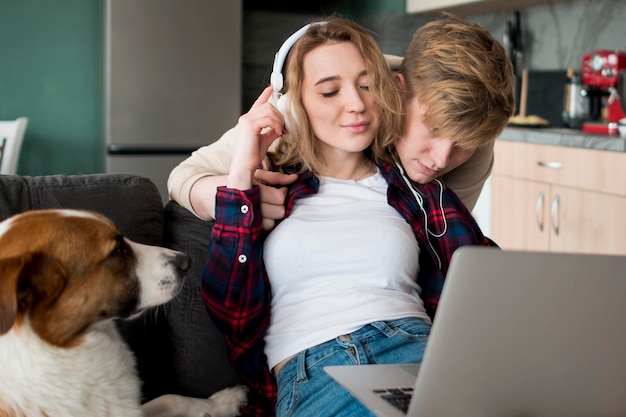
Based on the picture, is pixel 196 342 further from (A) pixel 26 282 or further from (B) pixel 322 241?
(A) pixel 26 282

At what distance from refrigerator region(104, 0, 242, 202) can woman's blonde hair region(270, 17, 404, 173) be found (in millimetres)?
2701

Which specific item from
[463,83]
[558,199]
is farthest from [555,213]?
[463,83]

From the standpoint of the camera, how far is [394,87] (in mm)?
1671

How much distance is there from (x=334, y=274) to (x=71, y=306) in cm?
53

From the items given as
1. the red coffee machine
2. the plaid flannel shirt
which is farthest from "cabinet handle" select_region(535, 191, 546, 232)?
the plaid flannel shirt

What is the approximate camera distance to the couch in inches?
69.0

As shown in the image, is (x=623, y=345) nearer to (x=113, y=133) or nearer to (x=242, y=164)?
(x=242, y=164)

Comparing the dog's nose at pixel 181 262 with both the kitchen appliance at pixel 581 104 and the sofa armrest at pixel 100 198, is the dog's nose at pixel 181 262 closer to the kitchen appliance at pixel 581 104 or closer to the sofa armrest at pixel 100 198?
the sofa armrest at pixel 100 198

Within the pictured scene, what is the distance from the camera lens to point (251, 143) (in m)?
1.57

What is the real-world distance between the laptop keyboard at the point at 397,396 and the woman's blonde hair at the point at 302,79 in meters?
0.68

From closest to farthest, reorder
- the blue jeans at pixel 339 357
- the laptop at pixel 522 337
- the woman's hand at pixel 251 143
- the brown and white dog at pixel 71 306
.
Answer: the laptop at pixel 522 337
the brown and white dog at pixel 71 306
the blue jeans at pixel 339 357
the woman's hand at pixel 251 143

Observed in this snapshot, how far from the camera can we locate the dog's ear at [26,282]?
1151 millimetres

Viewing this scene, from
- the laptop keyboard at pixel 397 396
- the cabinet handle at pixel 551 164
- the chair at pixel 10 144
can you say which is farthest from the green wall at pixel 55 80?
the laptop keyboard at pixel 397 396

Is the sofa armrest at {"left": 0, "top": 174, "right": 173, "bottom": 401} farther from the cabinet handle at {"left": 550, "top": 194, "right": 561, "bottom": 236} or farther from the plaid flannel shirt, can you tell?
the cabinet handle at {"left": 550, "top": 194, "right": 561, "bottom": 236}
